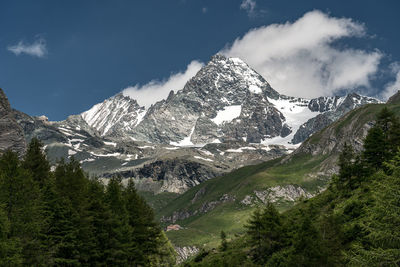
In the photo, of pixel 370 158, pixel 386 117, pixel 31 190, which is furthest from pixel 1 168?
pixel 386 117

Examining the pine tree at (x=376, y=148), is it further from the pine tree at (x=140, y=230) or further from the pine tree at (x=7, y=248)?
the pine tree at (x=7, y=248)

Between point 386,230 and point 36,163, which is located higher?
point 36,163

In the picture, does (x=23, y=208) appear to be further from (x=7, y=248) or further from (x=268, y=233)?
(x=268, y=233)

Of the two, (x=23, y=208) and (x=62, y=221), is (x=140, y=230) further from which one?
(x=23, y=208)

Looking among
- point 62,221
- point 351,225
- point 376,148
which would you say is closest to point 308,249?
point 351,225

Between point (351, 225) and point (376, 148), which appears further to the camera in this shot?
point (376, 148)

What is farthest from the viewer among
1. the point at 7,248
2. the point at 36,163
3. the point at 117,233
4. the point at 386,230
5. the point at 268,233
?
the point at 268,233

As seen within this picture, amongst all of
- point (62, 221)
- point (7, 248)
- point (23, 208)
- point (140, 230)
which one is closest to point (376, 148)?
point (140, 230)

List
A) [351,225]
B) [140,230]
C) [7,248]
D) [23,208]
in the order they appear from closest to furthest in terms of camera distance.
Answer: [7,248] < [23,208] < [351,225] < [140,230]

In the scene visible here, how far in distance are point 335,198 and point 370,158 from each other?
1292 centimetres

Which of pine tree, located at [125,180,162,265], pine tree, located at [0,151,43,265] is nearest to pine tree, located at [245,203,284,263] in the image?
pine tree, located at [125,180,162,265]

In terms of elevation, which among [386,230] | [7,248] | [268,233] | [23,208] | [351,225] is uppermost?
[23,208]

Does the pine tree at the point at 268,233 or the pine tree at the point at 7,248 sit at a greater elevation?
the pine tree at the point at 7,248

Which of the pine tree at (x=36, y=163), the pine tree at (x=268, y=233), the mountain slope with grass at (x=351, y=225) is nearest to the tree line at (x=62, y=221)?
the pine tree at (x=36, y=163)
